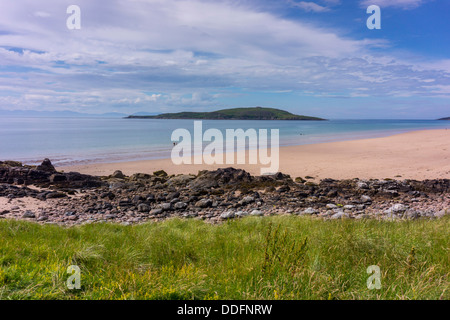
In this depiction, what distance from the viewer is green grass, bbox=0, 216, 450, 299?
156 inches

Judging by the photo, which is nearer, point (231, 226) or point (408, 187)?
point (231, 226)

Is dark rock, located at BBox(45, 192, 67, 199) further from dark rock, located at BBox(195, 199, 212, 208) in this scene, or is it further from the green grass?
the green grass

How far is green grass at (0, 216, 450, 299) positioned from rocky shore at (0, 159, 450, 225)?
3.44 meters

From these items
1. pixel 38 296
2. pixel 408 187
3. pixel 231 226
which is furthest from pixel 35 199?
pixel 408 187

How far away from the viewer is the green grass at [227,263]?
3965mm

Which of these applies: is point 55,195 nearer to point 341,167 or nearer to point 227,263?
point 227,263

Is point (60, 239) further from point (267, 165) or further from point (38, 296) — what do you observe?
point (267, 165)

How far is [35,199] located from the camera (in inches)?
531

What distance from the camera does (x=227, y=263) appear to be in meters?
5.20

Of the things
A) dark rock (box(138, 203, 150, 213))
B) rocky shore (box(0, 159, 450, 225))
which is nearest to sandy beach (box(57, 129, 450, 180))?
rocky shore (box(0, 159, 450, 225))

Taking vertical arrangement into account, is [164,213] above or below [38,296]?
below
